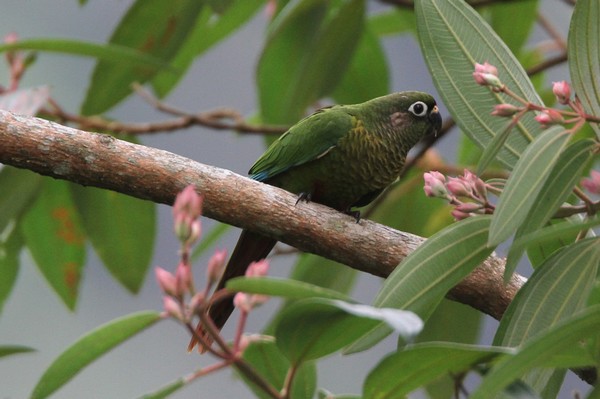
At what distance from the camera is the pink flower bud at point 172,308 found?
5.07 ft

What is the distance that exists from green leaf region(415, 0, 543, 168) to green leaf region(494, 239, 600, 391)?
37 cm

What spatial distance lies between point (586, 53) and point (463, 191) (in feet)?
1.38

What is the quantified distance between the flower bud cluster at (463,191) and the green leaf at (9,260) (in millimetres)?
2150

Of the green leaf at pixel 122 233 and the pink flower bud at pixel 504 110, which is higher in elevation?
the pink flower bud at pixel 504 110

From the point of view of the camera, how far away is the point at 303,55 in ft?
13.7

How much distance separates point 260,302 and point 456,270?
66 centimetres

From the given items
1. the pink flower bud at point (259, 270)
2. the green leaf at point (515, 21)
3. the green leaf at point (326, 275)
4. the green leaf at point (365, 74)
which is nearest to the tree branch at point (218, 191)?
the pink flower bud at point (259, 270)

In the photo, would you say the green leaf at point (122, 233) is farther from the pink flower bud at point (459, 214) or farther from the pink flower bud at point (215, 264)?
the pink flower bud at point (215, 264)

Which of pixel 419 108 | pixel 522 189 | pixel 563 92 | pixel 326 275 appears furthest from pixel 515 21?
pixel 522 189

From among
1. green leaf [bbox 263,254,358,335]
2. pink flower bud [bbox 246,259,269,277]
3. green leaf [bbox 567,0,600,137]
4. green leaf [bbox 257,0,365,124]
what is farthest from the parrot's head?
pink flower bud [bbox 246,259,269,277]

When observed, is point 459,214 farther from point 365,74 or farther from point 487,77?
point 365,74

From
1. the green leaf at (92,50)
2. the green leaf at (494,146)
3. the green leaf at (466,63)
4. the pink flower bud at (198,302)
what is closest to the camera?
the pink flower bud at (198,302)

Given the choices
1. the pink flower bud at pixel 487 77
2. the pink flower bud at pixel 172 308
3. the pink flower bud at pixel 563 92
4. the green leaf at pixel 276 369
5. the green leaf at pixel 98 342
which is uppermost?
the pink flower bud at pixel 487 77

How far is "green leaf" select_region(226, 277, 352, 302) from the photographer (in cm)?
155
